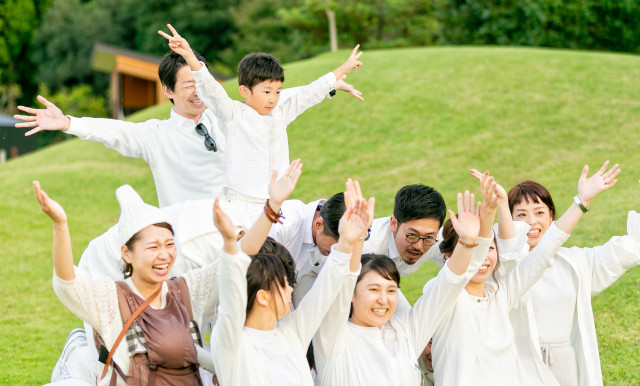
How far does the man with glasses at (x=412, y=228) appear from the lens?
185 inches

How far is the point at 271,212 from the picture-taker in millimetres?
3980

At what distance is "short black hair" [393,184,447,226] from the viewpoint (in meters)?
4.68

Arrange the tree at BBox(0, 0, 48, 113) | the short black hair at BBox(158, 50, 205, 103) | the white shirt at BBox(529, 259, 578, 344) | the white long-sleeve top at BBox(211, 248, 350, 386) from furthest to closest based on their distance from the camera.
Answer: the tree at BBox(0, 0, 48, 113) < the short black hair at BBox(158, 50, 205, 103) < the white shirt at BBox(529, 259, 578, 344) < the white long-sleeve top at BBox(211, 248, 350, 386)

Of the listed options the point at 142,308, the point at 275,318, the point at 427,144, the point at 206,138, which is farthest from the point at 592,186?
the point at 427,144

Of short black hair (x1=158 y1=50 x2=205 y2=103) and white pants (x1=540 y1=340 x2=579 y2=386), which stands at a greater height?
short black hair (x1=158 y1=50 x2=205 y2=103)

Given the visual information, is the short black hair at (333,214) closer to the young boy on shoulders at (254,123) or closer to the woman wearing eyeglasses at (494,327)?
the young boy on shoulders at (254,123)

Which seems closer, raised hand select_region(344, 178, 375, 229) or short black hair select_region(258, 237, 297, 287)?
raised hand select_region(344, 178, 375, 229)

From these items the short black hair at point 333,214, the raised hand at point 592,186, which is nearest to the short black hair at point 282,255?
the short black hair at point 333,214

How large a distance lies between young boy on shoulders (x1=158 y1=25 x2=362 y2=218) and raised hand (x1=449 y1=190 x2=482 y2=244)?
58.5 inches

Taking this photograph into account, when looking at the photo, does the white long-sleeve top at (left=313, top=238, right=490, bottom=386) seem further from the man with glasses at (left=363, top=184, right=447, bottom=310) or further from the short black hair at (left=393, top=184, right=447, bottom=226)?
the short black hair at (left=393, top=184, right=447, bottom=226)

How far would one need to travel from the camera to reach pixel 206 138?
5156 mm

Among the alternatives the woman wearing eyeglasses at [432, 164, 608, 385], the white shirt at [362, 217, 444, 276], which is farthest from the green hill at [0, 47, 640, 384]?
the woman wearing eyeglasses at [432, 164, 608, 385]

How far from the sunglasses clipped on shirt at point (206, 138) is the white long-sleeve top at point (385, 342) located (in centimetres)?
161

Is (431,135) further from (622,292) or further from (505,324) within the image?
(505,324)
